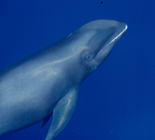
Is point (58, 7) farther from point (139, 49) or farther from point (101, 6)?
point (139, 49)

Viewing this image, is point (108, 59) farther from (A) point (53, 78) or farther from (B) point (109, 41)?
(A) point (53, 78)

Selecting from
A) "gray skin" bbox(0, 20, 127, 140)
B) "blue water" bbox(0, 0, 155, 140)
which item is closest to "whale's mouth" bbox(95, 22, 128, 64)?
"gray skin" bbox(0, 20, 127, 140)

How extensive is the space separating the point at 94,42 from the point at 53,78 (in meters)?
0.74

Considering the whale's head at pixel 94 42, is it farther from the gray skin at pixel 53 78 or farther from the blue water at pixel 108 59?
the blue water at pixel 108 59

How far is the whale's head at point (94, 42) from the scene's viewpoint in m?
5.22

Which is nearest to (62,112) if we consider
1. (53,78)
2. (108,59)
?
(53,78)

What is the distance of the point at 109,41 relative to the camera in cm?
523

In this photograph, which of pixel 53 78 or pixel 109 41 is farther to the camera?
pixel 109 41

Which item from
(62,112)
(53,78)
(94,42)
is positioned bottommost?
(62,112)

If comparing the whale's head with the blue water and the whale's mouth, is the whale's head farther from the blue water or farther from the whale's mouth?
the blue water

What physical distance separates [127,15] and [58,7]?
1167mm

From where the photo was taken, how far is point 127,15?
6.60 metres

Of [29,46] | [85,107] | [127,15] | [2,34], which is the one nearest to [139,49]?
[127,15]

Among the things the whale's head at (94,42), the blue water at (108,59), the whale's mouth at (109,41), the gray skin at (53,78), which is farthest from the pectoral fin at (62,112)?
the blue water at (108,59)
